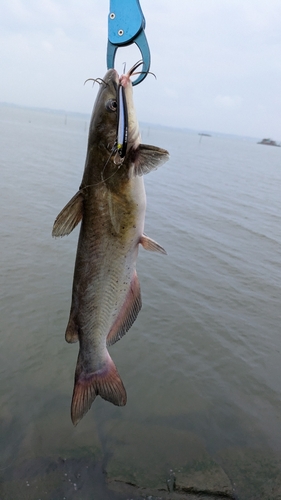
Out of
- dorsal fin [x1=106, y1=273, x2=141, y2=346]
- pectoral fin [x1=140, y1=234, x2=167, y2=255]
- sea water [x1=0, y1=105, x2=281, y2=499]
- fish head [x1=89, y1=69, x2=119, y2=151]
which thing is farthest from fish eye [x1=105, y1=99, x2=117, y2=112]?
sea water [x1=0, y1=105, x2=281, y2=499]

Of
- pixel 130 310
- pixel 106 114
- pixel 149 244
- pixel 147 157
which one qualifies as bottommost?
pixel 130 310

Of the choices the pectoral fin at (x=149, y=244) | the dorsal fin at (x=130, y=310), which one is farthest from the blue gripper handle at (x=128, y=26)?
the dorsal fin at (x=130, y=310)

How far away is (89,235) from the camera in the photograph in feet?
8.79

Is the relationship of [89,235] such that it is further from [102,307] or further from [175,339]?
[175,339]

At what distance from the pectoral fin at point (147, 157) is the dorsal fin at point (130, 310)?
95 centimetres

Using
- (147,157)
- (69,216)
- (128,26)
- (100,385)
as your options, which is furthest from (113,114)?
(100,385)

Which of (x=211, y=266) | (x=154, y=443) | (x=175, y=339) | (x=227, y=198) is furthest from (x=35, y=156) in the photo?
(x=154, y=443)

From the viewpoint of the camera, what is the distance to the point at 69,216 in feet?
8.45

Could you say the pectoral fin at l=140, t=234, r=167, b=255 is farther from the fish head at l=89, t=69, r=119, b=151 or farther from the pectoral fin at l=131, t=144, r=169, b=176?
the fish head at l=89, t=69, r=119, b=151

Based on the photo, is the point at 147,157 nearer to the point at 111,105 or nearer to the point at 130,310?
the point at 111,105

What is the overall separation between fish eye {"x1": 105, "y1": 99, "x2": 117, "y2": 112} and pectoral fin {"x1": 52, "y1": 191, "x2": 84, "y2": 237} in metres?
0.63

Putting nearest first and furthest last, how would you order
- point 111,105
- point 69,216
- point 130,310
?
point 111,105 < point 69,216 < point 130,310

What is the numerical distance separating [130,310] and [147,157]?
130cm

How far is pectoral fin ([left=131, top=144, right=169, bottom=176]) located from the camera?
2382mm
